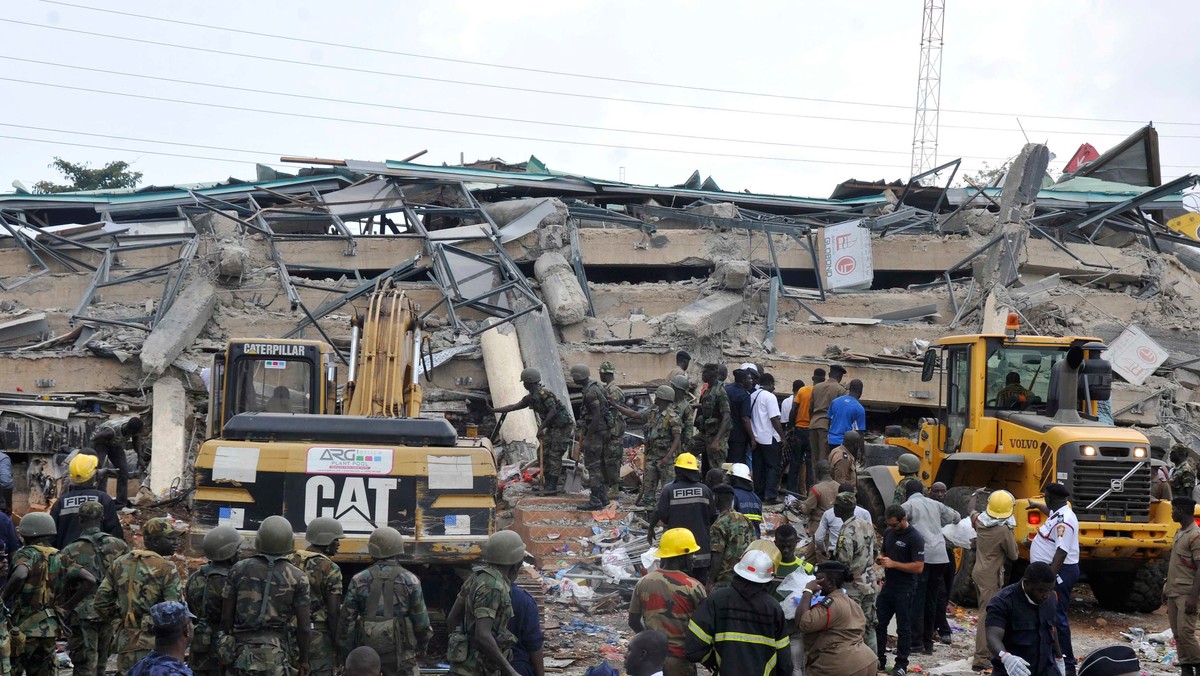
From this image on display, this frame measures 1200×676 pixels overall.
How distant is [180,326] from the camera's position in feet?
52.5

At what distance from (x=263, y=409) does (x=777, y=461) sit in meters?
5.65

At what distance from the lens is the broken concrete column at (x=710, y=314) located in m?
17.0

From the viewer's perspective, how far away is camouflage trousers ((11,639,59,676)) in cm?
691

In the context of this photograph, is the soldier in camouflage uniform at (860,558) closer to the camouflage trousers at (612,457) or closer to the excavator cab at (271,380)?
the camouflage trousers at (612,457)

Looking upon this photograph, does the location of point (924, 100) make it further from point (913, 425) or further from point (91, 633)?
point (91, 633)

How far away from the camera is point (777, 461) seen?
13219mm

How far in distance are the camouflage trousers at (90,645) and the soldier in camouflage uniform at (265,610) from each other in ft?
3.91

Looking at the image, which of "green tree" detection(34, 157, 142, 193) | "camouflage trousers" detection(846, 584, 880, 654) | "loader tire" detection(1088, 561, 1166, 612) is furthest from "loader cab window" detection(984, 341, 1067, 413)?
"green tree" detection(34, 157, 142, 193)

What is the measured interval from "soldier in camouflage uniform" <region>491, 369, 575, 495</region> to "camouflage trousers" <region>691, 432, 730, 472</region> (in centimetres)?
134

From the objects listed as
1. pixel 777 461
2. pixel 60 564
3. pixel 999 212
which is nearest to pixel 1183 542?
pixel 777 461

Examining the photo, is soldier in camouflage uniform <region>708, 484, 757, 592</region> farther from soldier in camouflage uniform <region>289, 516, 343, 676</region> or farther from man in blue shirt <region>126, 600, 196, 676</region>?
man in blue shirt <region>126, 600, 196, 676</region>

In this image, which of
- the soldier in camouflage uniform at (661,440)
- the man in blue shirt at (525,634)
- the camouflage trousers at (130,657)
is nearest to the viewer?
the man in blue shirt at (525,634)

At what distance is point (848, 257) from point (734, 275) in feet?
7.53

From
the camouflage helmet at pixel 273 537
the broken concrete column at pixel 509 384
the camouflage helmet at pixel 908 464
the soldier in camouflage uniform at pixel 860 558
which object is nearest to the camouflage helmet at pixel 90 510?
the camouflage helmet at pixel 273 537
